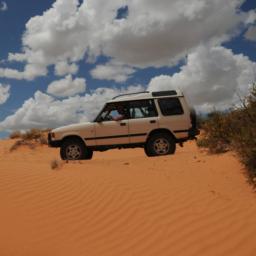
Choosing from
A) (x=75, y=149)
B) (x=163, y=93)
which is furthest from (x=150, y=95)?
(x=75, y=149)

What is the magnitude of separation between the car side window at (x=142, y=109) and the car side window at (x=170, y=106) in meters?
0.27

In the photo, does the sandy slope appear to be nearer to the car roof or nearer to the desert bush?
the desert bush

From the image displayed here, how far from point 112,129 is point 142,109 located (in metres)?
1.08

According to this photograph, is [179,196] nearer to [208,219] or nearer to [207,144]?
[208,219]

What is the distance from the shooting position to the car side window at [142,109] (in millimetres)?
12445

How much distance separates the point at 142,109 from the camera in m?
12.5

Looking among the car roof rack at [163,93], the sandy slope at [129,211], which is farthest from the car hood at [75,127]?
the sandy slope at [129,211]

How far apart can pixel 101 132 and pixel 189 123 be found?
261 centimetres

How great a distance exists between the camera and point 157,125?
12.3 m

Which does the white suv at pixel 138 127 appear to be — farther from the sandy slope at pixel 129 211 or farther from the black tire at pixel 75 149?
the sandy slope at pixel 129 211

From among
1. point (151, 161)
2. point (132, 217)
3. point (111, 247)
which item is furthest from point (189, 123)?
point (111, 247)

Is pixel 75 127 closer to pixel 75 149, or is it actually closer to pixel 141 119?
pixel 75 149

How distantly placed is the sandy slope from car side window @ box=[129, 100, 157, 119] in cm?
313

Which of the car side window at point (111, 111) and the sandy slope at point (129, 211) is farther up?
the car side window at point (111, 111)
